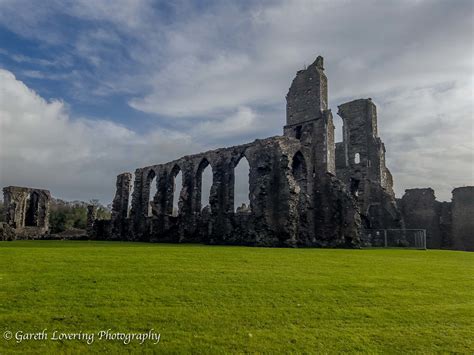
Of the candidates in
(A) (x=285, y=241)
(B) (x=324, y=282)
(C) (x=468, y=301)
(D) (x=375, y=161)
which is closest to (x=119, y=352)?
(B) (x=324, y=282)

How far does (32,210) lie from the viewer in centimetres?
3928

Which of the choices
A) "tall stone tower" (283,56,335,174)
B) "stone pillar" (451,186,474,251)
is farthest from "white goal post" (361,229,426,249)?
"stone pillar" (451,186,474,251)

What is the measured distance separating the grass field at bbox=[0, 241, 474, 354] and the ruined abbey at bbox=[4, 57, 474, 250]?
10.7m

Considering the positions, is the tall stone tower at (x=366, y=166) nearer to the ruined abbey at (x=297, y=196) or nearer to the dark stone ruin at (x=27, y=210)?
the ruined abbey at (x=297, y=196)

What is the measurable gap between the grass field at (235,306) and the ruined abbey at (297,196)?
1075 centimetres

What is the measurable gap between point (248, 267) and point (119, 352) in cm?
519

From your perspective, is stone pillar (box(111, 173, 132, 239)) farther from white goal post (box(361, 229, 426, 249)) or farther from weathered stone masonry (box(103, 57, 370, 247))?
white goal post (box(361, 229, 426, 249))

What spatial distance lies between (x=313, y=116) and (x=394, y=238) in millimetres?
8882

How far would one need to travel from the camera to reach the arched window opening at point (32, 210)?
38781 mm

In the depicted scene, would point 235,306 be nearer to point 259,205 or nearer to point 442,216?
point 259,205

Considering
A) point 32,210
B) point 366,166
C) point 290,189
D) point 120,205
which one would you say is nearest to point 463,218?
point 366,166

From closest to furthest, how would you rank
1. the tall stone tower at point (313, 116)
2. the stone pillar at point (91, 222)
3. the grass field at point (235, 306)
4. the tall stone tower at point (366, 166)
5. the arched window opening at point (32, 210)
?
the grass field at point (235, 306) < the tall stone tower at point (313, 116) < the tall stone tower at point (366, 166) < the stone pillar at point (91, 222) < the arched window opening at point (32, 210)

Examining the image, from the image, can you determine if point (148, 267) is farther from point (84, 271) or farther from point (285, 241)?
point (285, 241)

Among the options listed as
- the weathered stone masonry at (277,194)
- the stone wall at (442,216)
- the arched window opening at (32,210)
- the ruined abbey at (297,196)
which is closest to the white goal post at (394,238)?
the ruined abbey at (297,196)
